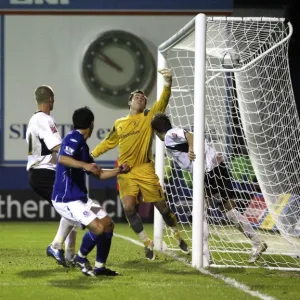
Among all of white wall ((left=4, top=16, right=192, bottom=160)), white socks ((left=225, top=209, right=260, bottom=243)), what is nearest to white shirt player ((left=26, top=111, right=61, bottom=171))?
white socks ((left=225, top=209, right=260, bottom=243))

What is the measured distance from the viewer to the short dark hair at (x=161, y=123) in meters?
9.46

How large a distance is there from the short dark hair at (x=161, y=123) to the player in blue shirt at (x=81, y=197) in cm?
156

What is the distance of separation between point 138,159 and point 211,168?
760 millimetres

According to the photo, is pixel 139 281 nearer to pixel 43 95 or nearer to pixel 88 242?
pixel 88 242

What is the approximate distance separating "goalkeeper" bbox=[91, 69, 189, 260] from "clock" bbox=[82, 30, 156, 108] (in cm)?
555

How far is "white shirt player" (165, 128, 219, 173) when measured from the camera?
929 cm

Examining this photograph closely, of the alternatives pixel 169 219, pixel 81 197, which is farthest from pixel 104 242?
pixel 169 219

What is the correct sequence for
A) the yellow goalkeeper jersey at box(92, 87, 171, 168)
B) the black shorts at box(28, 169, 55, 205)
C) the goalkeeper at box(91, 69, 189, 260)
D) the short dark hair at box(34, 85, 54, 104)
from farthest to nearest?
the yellow goalkeeper jersey at box(92, 87, 171, 168)
the goalkeeper at box(91, 69, 189, 260)
the black shorts at box(28, 169, 55, 205)
the short dark hair at box(34, 85, 54, 104)

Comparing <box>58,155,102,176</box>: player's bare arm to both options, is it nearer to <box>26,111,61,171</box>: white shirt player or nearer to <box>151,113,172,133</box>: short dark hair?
<box>26,111,61,171</box>: white shirt player

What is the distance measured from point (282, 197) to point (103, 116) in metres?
5.90

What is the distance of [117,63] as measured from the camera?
1564 cm

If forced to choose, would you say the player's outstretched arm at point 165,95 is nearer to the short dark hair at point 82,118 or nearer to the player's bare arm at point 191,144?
the player's bare arm at point 191,144

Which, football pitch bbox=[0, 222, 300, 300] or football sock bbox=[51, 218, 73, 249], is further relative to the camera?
football sock bbox=[51, 218, 73, 249]

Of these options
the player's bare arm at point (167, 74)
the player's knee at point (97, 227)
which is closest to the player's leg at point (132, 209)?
the player's bare arm at point (167, 74)
